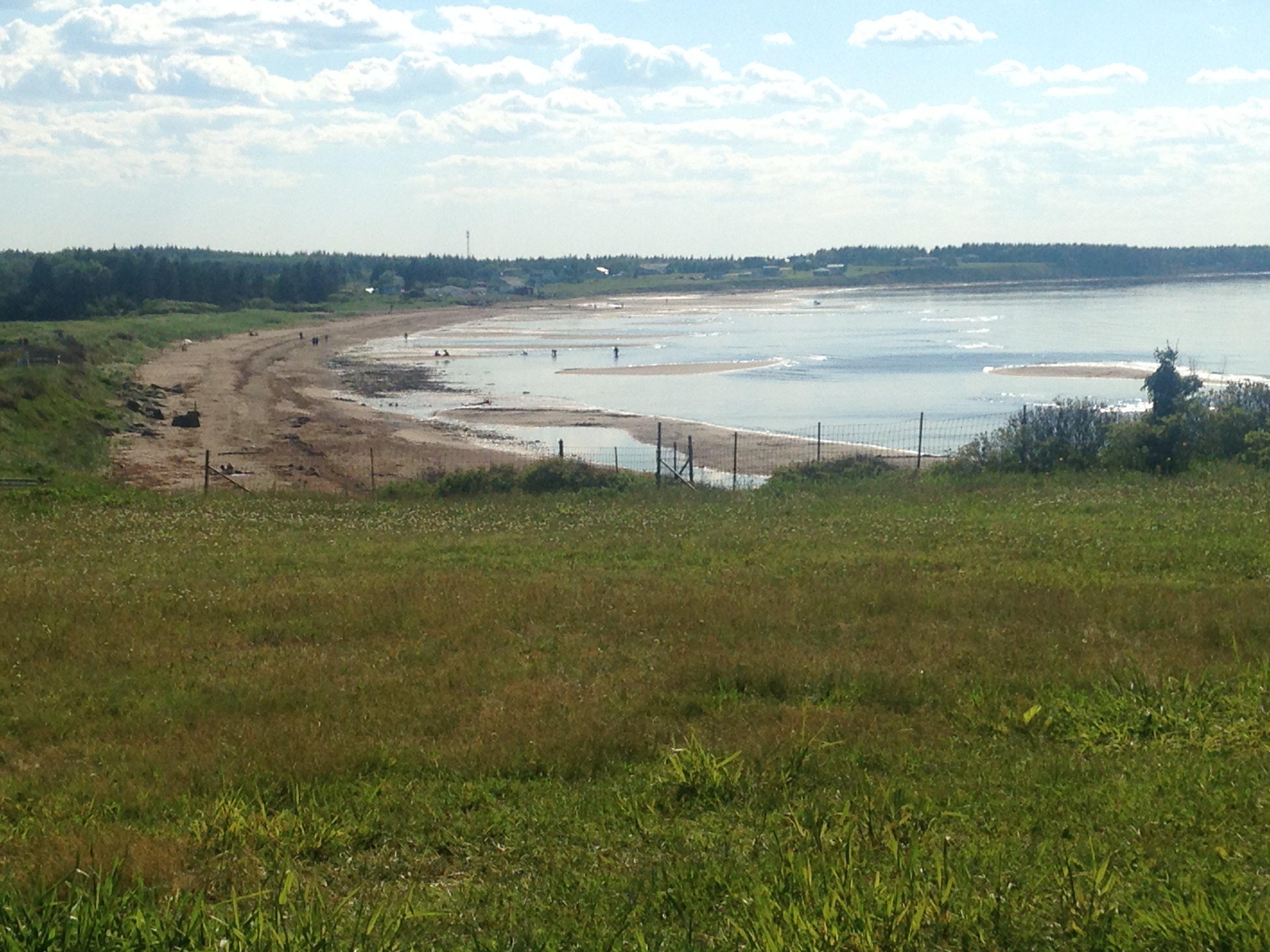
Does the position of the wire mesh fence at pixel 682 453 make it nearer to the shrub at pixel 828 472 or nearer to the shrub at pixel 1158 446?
the shrub at pixel 828 472

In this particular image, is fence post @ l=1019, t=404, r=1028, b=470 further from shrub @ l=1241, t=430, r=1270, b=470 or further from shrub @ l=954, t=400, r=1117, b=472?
shrub @ l=1241, t=430, r=1270, b=470

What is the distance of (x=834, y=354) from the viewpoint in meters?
88.3

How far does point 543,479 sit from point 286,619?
622 inches

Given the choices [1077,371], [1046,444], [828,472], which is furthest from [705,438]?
[1077,371]

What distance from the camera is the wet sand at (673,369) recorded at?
75.6 metres

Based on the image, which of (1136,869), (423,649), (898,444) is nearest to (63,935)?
(1136,869)

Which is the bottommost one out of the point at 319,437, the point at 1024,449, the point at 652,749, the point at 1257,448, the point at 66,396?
the point at 319,437

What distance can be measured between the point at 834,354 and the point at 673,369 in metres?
15.0

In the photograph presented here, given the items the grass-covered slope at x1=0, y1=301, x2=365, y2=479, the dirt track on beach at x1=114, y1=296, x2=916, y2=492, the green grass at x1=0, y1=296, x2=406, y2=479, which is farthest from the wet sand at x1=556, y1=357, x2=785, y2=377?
the green grass at x1=0, y1=296, x2=406, y2=479

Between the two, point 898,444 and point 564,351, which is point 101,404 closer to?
point 898,444

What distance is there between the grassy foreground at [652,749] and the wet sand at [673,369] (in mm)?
57686

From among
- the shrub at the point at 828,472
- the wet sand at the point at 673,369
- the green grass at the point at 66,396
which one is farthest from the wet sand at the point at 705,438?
the wet sand at the point at 673,369

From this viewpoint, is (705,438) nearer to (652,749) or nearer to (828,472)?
(828,472)

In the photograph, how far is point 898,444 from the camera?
44625 millimetres
